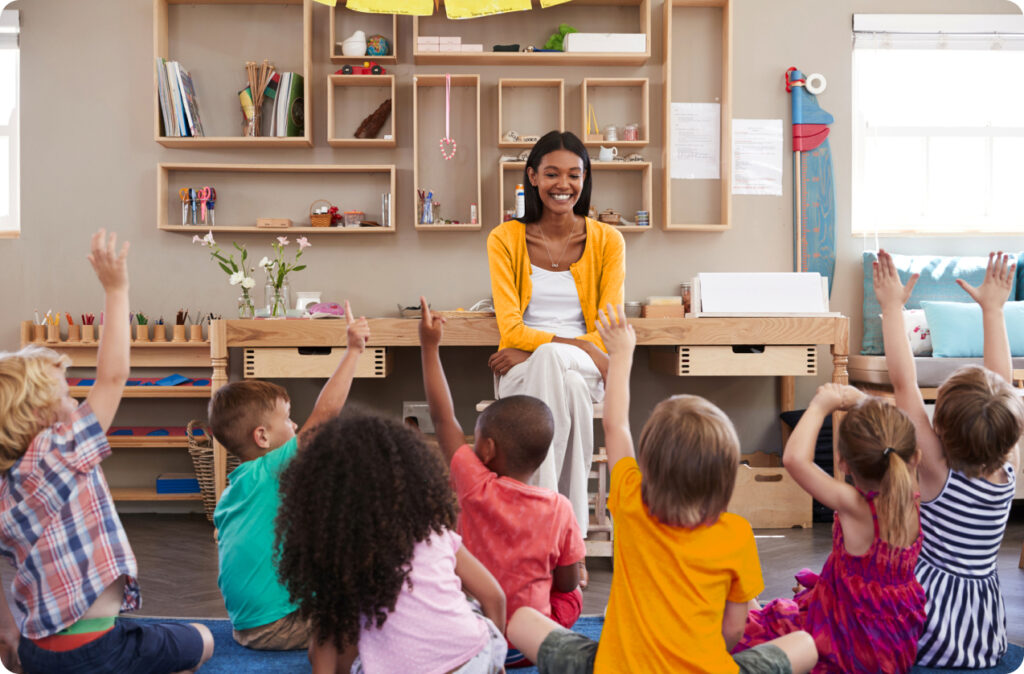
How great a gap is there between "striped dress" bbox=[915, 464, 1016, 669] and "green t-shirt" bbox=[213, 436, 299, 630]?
131 cm

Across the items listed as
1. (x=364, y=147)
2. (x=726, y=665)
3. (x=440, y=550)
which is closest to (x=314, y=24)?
(x=364, y=147)

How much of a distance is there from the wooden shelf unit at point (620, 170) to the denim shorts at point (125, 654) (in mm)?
2499

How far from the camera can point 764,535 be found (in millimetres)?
3102

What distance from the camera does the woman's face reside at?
274 cm

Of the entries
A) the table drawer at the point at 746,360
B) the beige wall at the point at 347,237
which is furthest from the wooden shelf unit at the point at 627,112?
the table drawer at the point at 746,360

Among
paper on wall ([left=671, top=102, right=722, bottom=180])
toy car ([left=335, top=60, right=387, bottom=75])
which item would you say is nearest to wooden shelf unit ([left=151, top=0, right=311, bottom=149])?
toy car ([left=335, top=60, right=387, bottom=75])

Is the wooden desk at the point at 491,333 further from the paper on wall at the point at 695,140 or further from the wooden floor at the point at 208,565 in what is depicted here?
the paper on wall at the point at 695,140

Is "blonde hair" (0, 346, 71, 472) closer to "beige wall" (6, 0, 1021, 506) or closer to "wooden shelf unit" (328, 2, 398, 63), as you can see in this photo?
"beige wall" (6, 0, 1021, 506)

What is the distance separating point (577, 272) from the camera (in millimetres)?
2807

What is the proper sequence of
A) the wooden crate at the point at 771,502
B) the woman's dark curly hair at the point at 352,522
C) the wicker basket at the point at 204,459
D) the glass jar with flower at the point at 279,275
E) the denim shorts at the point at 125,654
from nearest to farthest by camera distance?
the woman's dark curly hair at the point at 352,522
the denim shorts at the point at 125,654
the wooden crate at the point at 771,502
the wicker basket at the point at 204,459
the glass jar with flower at the point at 279,275

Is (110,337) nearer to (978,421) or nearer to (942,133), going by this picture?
(978,421)

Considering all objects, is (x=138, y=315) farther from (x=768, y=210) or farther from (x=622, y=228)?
(x=768, y=210)

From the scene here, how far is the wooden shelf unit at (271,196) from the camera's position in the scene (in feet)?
11.9

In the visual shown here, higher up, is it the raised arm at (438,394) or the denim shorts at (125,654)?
the raised arm at (438,394)
